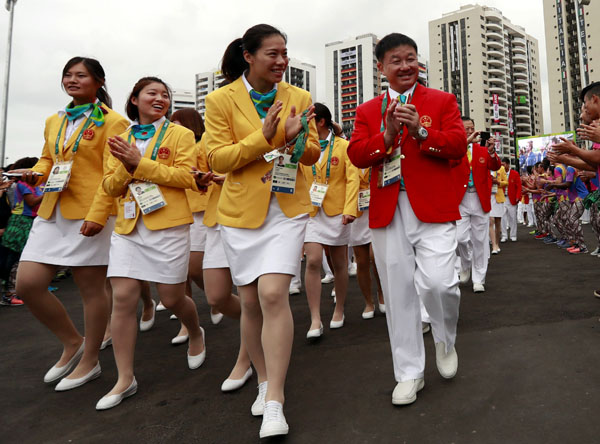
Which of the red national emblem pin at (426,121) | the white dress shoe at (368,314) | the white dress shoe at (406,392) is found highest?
the red national emblem pin at (426,121)

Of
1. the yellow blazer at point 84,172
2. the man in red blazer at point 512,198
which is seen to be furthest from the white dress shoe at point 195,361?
the man in red blazer at point 512,198

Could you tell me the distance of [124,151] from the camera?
2779 millimetres

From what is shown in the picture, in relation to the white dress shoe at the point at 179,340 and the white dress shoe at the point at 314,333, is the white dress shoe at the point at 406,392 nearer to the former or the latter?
the white dress shoe at the point at 314,333

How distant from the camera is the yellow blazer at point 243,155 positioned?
232 cm

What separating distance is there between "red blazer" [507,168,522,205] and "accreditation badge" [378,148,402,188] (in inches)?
461

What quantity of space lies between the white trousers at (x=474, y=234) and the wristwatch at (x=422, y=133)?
3515mm

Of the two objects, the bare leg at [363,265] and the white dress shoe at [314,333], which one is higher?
the bare leg at [363,265]

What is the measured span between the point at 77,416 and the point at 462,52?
106285 mm

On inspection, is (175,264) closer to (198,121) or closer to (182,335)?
(182,335)

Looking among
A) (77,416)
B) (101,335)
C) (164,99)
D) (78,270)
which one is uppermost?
(164,99)

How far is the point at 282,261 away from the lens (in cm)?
231

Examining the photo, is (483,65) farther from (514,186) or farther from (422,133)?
(422,133)

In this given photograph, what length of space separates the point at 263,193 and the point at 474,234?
4284 millimetres

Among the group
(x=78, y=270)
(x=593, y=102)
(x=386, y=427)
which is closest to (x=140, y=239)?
(x=78, y=270)
